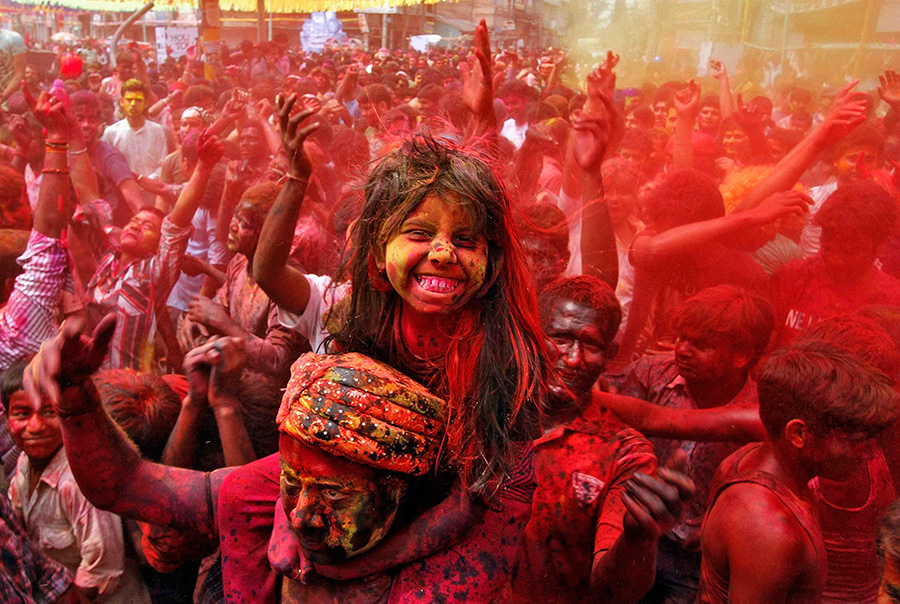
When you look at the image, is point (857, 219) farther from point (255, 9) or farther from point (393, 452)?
point (255, 9)

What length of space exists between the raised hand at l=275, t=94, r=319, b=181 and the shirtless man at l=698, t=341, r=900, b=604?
68.7 inches

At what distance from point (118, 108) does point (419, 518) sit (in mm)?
4825

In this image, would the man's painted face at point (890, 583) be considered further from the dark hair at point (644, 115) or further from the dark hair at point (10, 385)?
the dark hair at point (10, 385)

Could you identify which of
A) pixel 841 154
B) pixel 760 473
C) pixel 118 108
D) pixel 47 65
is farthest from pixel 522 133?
pixel 47 65

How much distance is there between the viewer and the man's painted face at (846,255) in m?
2.83

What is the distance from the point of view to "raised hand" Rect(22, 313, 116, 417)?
5.29 ft

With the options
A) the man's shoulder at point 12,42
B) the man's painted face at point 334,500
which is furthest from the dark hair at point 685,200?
the man's shoulder at point 12,42

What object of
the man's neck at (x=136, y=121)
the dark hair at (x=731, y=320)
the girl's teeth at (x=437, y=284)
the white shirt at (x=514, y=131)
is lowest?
the dark hair at (x=731, y=320)

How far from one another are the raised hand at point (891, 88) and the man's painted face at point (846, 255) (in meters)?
0.57

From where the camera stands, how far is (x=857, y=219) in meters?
2.83

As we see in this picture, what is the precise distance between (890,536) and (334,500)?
134 centimetres

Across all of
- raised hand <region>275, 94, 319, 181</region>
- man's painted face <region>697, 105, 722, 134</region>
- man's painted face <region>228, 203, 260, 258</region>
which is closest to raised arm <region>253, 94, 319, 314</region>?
raised hand <region>275, 94, 319, 181</region>

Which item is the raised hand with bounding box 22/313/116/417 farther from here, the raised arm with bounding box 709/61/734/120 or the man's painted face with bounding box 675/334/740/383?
the raised arm with bounding box 709/61/734/120

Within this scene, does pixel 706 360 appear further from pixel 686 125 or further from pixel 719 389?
pixel 686 125
